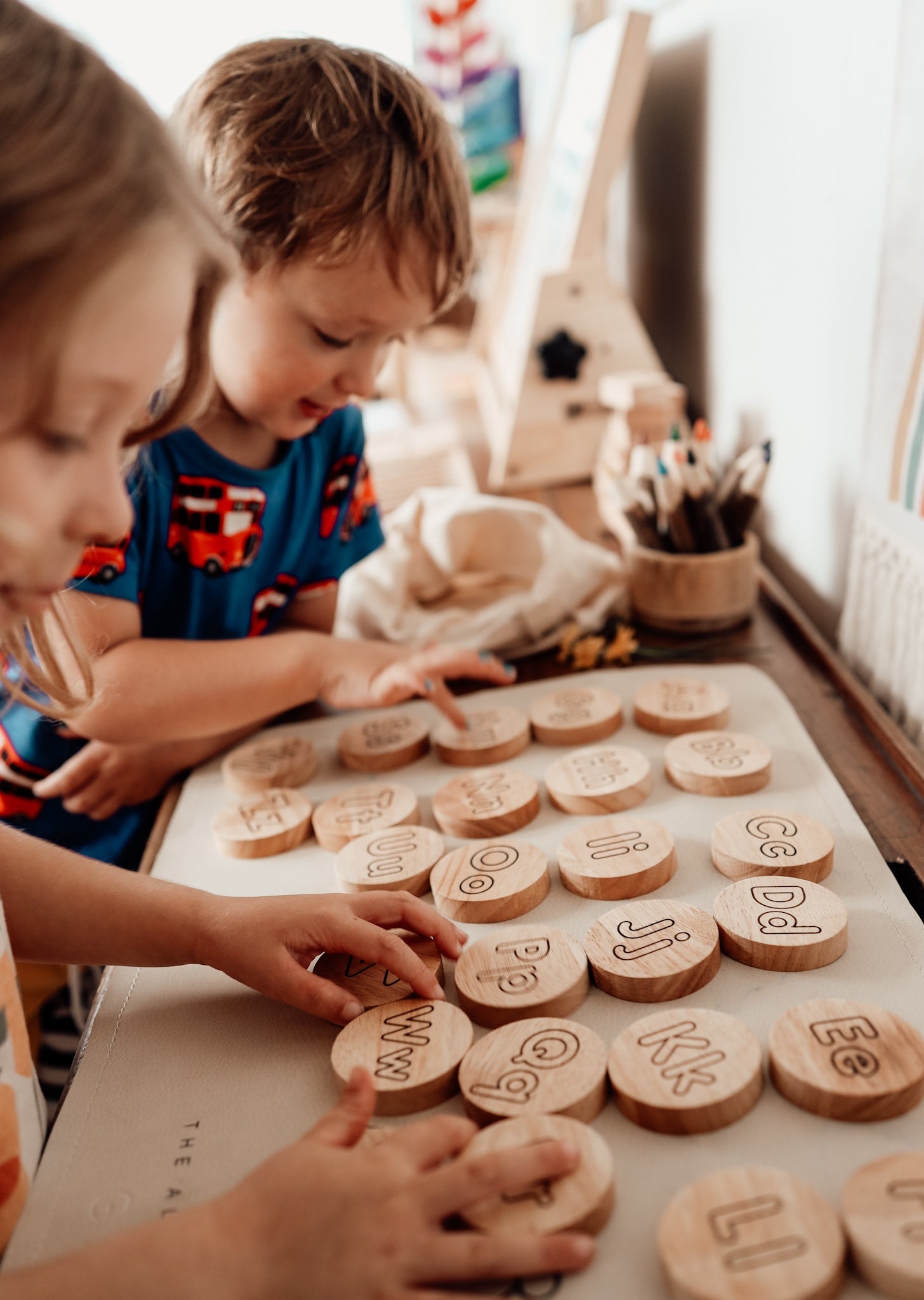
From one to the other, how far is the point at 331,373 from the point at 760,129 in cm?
59

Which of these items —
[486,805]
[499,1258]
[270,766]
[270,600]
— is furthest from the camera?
[270,600]

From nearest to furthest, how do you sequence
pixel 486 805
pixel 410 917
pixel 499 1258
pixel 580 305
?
1. pixel 499 1258
2. pixel 410 917
3. pixel 486 805
4. pixel 580 305

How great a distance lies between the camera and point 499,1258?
15.5 inches

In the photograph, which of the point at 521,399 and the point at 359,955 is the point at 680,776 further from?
the point at 521,399

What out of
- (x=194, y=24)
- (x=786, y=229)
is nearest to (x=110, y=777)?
(x=786, y=229)

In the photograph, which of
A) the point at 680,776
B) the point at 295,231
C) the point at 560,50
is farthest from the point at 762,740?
the point at 560,50

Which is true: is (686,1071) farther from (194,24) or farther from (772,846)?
(194,24)

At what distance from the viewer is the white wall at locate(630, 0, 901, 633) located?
32.9 inches

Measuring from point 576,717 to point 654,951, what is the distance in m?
0.30

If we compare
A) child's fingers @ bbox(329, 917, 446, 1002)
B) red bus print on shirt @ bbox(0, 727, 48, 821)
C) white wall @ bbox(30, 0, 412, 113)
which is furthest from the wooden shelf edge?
white wall @ bbox(30, 0, 412, 113)

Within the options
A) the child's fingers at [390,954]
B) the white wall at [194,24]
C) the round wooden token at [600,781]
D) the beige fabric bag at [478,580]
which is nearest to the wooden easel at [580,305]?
the beige fabric bag at [478,580]

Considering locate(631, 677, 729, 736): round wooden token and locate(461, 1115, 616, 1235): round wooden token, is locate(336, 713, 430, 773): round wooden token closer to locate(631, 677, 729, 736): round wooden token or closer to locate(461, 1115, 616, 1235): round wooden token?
locate(631, 677, 729, 736): round wooden token

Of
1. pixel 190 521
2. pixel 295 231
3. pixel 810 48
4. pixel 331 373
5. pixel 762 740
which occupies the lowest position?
pixel 762 740

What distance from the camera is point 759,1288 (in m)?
0.38
